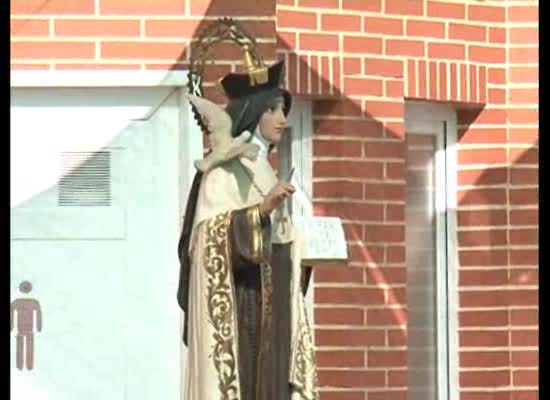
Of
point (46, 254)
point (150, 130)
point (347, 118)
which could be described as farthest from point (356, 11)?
point (46, 254)

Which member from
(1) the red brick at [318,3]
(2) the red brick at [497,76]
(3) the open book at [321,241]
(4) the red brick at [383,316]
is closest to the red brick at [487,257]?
(4) the red brick at [383,316]

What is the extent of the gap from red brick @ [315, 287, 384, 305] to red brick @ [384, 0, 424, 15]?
120 centimetres

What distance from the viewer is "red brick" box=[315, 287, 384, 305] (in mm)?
8734

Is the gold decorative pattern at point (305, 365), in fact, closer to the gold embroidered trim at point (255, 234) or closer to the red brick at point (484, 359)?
the gold embroidered trim at point (255, 234)

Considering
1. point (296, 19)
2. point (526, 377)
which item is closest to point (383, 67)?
point (296, 19)

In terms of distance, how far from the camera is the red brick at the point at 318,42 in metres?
8.73

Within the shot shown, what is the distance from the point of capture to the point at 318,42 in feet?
28.7

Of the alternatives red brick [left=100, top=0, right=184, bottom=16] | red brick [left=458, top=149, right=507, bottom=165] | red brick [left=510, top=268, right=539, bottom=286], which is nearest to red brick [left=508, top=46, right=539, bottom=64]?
red brick [left=458, top=149, right=507, bottom=165]

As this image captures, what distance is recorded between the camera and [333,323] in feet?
28.7

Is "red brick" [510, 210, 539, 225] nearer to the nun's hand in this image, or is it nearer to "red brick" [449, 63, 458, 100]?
"red brick" [449, 63, 458, 100]

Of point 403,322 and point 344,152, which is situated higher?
point 344,152

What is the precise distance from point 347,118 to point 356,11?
18.0 inches

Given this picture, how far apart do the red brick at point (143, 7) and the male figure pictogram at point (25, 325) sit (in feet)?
3.82

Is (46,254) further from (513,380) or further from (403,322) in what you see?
(513,380)
